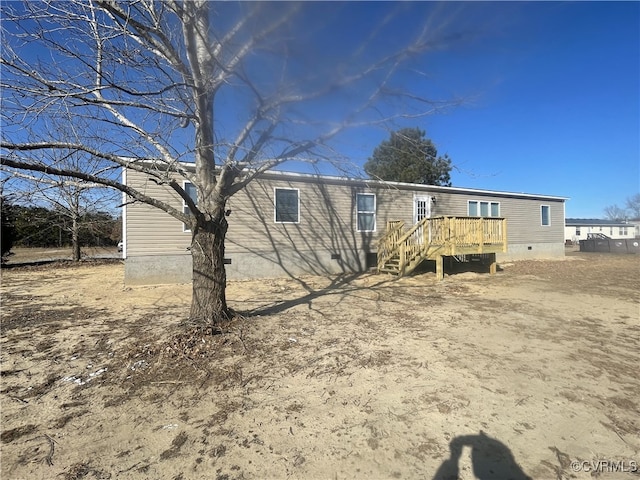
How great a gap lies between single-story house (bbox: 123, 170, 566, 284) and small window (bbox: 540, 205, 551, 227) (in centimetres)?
581

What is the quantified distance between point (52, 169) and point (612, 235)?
62.5 meters

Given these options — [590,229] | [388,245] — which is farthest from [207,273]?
[590,229]

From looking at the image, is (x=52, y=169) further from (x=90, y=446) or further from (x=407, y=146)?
(x=407, y=146)

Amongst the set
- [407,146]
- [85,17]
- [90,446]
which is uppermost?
[85,17]

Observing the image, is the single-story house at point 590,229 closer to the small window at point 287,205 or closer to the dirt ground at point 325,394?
the small window at point 287,205

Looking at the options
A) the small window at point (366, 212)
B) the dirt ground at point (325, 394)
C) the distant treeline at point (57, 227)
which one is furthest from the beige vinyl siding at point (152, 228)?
the small window at point (366, 212)

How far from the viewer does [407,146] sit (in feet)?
17.6

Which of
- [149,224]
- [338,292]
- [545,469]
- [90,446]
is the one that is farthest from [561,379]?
[149,224]

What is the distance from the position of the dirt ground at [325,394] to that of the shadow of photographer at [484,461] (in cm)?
1

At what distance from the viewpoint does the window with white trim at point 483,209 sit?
1560cm

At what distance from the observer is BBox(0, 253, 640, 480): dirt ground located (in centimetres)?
223

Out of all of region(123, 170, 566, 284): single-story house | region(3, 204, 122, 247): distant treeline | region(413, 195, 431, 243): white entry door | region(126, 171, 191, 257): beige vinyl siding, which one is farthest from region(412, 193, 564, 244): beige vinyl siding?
region(3, 204, 122, 247): distant treeline

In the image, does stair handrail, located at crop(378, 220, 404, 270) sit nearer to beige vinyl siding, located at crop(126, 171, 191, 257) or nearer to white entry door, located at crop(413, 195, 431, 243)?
→ white entry door, located at crop(413, 195, 431, 243)

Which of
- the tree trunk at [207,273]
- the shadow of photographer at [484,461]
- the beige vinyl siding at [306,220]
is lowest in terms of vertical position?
the shadow of photographer at [484,461]
